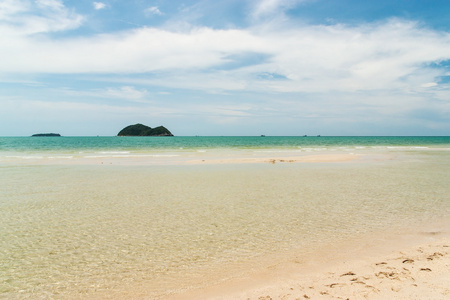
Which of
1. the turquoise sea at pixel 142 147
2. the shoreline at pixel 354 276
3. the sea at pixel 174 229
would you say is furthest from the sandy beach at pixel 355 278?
the turquoise sea at pixel 142 147

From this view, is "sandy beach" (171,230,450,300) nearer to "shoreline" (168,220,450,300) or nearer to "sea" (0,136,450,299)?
"shoreline" (168,220,450,300)

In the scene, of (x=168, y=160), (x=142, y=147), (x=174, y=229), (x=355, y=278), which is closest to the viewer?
(x=355, y=278)

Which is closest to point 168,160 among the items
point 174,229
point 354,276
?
point 174,229

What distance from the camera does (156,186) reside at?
46.4ft

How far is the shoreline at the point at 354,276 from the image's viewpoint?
14.1ft

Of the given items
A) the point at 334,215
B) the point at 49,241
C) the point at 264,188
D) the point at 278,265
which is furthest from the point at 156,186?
the point at 278,265

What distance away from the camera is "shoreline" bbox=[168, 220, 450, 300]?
431 cm

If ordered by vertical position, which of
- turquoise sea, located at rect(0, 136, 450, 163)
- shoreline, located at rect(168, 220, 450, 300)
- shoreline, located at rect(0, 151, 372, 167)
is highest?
turquoise sea, located at rect(0, 136, 450, 163)

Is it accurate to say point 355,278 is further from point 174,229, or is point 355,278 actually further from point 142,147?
point 142,147

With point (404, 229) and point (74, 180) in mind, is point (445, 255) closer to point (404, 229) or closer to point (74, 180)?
point (404, 229)

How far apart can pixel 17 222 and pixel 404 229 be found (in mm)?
10026

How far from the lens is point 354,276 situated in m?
4.87

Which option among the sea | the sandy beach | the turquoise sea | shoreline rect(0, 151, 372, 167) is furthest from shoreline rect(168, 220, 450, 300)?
the turquoise sea

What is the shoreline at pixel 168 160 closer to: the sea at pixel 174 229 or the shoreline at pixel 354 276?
the sea at pixel 174 229
